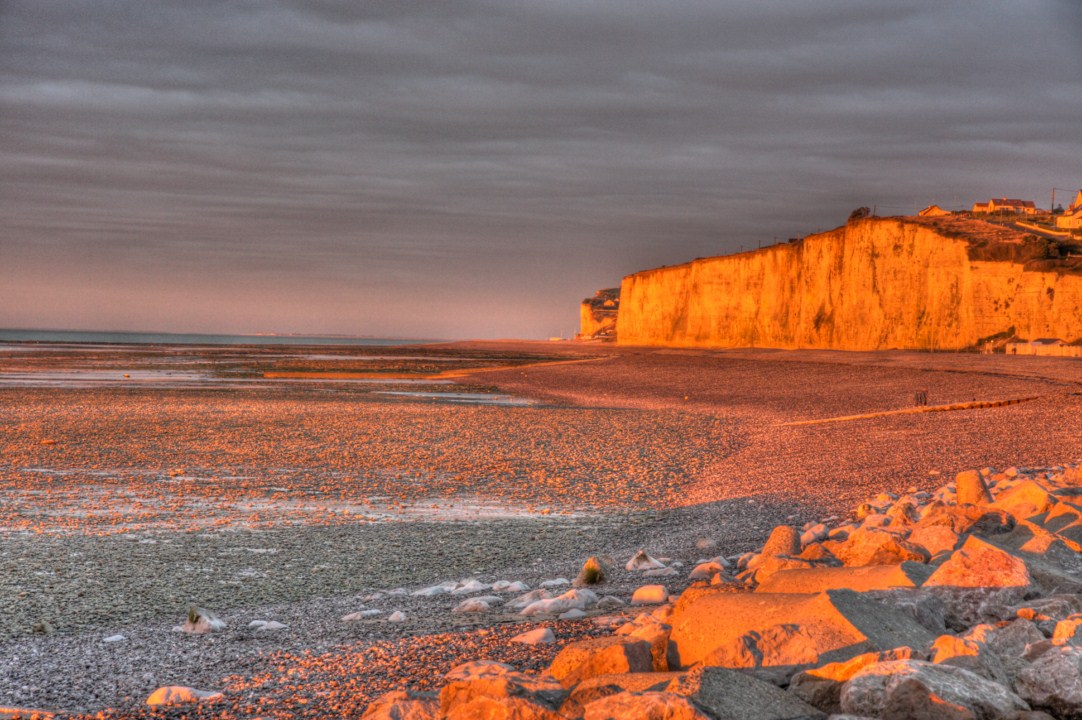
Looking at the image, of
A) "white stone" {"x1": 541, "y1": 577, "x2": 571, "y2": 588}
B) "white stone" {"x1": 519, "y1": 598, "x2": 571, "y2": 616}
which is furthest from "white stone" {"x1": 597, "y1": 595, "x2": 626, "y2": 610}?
"white stone" {"x1": 541, "y1": 577, "x2": 571, "y2": 588}

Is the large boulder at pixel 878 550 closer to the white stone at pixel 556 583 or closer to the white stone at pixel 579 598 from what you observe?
the white stone at pixel 579 598

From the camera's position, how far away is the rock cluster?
260 centimetres

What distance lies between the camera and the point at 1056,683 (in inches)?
105

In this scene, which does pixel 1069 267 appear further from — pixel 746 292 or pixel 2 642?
pixel 2 642

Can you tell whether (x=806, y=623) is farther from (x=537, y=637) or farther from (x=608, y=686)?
(x=537, y=637)

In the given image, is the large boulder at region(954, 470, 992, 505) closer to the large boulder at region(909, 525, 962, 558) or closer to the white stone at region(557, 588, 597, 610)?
the large boulder at region(909, 525, 962, 558)

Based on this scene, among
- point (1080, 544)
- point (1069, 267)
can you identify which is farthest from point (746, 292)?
point (1080, 544)

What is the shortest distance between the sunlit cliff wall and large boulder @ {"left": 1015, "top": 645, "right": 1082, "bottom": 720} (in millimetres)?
34908

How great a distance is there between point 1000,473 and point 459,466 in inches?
244

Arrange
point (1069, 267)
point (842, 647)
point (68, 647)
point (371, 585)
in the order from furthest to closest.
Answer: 1. point (1069, 267)
2. point (371, 585)
3. point (68, 647)
4. point (842, 647)

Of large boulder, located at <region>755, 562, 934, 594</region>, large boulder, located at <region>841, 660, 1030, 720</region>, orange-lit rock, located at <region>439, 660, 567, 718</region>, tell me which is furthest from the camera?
large boulder, located at <region>755, 562, 934, 594</region>

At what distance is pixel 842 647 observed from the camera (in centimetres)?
309

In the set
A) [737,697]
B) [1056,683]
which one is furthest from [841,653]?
[1056,683]

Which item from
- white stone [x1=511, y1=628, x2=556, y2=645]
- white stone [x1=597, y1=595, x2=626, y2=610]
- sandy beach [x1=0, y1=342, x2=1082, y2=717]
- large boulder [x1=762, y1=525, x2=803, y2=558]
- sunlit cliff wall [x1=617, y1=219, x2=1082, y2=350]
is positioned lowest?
sandy beach [x1=0, y1=342, x2=1082, y2=717]
